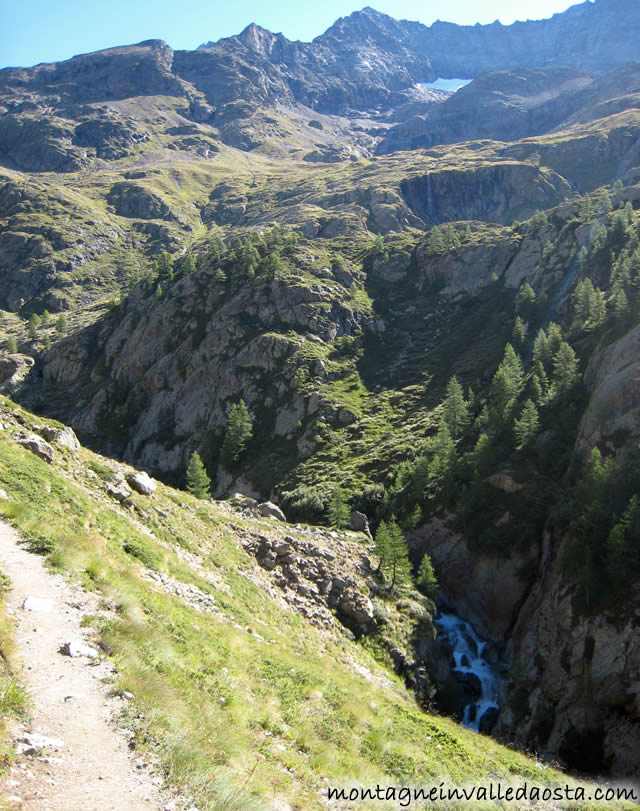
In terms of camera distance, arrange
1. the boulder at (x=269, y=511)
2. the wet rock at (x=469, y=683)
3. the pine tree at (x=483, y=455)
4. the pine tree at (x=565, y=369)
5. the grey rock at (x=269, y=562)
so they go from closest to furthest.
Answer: the grey rock at (x=269, y=562) → the wet rock at (x=469, y=683) → the boulder at (x=269, y=511) → the pine tree at (x=483, y=455) → the pine tree at (x=565, y=369)

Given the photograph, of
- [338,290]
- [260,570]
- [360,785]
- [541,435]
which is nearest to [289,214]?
[338,290]

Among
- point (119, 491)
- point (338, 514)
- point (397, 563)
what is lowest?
point (338, 514)

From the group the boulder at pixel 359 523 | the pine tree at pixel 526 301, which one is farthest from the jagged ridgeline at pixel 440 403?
the boulder at pixel 359 523

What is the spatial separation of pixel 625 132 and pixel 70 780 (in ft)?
851

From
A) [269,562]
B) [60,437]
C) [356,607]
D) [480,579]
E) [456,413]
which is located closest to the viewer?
[60,437]

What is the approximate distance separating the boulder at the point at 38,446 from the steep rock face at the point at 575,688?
35.7m

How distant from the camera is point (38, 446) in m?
23.5

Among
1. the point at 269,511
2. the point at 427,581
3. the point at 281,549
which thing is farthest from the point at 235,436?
the point at 281,549

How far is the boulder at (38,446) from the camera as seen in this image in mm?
23219

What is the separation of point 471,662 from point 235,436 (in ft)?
155

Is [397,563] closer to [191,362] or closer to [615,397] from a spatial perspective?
[615,397]

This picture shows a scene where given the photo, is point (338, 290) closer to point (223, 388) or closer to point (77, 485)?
point (223, 388)

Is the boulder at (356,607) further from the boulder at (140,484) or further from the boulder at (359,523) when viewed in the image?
the boulder at (359,523)

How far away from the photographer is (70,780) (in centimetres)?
736
